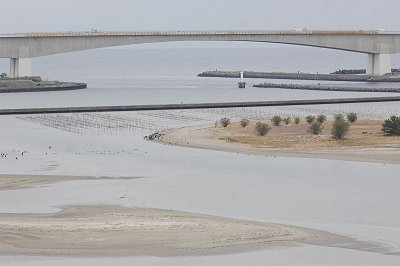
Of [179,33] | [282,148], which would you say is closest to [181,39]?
[179,33]

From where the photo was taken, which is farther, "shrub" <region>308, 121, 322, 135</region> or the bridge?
the bridge

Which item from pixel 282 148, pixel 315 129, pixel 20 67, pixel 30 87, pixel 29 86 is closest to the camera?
pixel 282 148

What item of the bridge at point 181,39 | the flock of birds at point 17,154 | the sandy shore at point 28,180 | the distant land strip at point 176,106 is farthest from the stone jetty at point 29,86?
the sandy shore at point 28,180

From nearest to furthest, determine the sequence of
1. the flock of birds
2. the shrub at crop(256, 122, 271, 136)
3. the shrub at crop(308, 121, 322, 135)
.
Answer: the flock of birds, the shrub at crop(256, 122, 271, 136), the shrub at crop(308, 121, 322, 135)

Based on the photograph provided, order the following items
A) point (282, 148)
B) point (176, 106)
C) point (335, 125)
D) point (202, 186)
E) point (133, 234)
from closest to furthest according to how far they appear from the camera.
A: point (133, 234) < point (202, 186) < point (282, 148) < point (335, 125) < point (176, 106)

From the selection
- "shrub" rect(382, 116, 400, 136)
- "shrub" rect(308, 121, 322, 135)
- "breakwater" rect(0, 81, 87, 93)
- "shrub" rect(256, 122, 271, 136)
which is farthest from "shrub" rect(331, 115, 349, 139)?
"breakwater" rect(0, 81, 87, 93)

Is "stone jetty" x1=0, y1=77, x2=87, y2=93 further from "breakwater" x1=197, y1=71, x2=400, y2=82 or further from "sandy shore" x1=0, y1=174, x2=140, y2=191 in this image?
"sandy shore" x1=0, y1=174, x2=140, y2=191

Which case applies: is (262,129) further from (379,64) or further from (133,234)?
(379,64)
